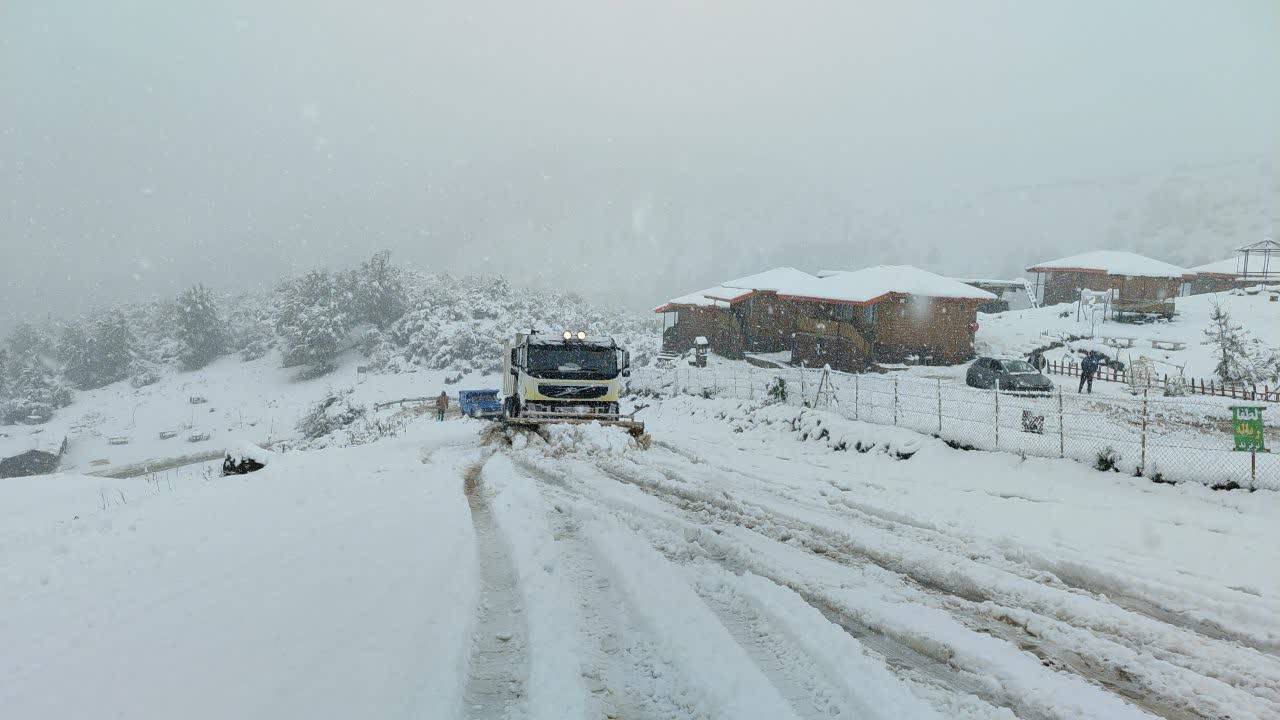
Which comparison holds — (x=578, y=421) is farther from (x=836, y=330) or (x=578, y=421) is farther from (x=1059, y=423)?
(x=836, y=330)

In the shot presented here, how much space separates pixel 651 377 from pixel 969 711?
28180 mm

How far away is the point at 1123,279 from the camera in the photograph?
43.5 meters

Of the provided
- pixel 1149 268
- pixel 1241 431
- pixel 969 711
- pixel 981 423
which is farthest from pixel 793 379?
pixel 1149 268

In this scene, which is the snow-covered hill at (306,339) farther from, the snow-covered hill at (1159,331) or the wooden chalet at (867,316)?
the snow-covered hill at (1159,331)

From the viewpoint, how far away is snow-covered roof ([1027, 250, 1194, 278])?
4212cm

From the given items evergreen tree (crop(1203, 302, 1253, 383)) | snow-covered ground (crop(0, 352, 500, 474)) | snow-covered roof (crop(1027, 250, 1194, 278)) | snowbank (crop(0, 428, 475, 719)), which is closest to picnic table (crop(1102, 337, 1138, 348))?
evergreen tree (crop(1203, 302, 1253, 383))

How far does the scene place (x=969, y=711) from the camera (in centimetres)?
399

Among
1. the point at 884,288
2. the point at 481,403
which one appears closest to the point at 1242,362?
the point at 884,288

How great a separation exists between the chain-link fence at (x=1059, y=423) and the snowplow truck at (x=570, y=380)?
234 inches

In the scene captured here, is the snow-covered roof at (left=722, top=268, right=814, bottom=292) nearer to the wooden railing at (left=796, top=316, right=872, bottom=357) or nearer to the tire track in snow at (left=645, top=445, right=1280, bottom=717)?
the wooden railing at (left=796, top=316, right=872, bottom=357)

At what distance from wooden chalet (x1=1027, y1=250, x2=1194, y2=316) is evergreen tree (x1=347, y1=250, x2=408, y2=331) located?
62087mm

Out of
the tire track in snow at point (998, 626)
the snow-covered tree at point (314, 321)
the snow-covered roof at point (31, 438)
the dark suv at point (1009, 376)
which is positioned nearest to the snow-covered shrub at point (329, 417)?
the snow-covered roof at point (31, 438)

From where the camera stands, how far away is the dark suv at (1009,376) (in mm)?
21016

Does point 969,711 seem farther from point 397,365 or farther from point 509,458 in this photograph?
point 397,365
